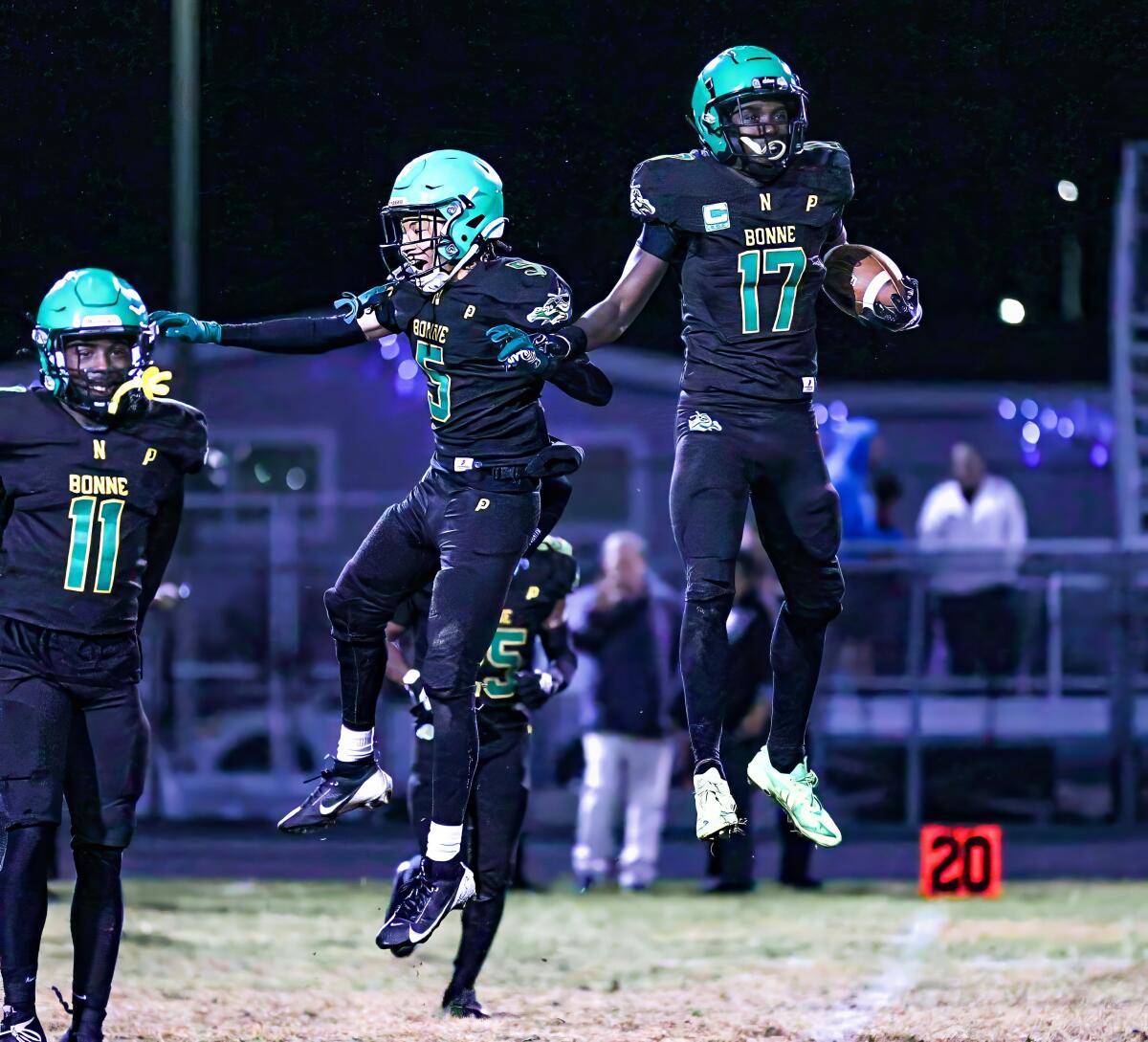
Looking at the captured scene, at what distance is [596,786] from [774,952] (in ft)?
6.19

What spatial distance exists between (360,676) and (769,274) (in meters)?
1.98

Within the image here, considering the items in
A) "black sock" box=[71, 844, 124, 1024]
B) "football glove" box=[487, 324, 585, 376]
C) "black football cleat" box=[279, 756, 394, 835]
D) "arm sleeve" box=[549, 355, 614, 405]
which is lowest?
"black sock" box=[71, 844, 124, 1024]

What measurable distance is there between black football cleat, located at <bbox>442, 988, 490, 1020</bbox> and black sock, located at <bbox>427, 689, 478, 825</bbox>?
2.04 meters

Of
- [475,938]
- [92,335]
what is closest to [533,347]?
[92,335]

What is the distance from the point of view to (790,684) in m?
7.91

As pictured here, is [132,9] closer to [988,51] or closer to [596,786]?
[988,51]

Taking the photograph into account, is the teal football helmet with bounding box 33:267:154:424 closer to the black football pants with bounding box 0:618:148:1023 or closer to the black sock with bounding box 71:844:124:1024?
the black football pants with bounding box 0:618:148:1023

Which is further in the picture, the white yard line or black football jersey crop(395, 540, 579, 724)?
the white yard line

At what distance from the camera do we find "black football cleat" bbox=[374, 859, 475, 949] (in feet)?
23.6

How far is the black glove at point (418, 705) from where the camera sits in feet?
28.8

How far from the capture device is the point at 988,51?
8.95m

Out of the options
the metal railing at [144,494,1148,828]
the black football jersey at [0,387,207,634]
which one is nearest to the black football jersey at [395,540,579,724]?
the black football jersey at [0,387,207,634]

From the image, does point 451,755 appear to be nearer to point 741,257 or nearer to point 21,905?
point 21,905

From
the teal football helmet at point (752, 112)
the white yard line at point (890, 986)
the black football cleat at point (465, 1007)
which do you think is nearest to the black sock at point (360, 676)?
the black football cleat at point (465, 1007)
